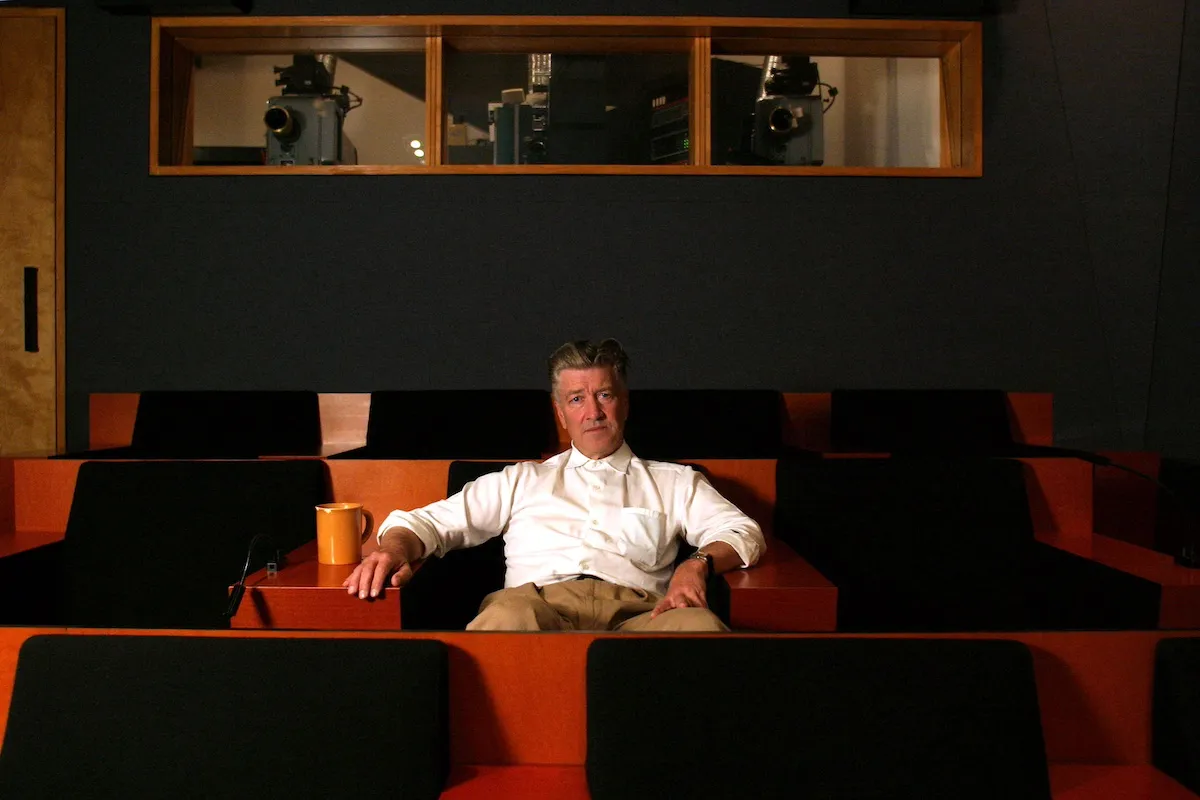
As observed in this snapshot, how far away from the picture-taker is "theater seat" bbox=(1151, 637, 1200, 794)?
102 cm

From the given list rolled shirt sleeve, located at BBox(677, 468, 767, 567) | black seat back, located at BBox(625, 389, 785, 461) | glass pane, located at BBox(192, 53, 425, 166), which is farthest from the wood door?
rolled shirt sleeve, located at BBox(677, 468, 767, 567)

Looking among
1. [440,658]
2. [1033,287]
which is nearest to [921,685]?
[440,658]

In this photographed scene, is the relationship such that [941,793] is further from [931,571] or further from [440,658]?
[931,571]

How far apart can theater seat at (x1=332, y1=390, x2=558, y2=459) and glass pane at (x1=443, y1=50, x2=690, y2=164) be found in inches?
47.5

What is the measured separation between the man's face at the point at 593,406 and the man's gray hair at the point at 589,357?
12 millimetres

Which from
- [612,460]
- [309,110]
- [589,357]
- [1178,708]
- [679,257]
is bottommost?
[1178,708]

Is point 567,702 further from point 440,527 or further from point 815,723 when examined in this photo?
point 440,527

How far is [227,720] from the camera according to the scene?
1.01 m

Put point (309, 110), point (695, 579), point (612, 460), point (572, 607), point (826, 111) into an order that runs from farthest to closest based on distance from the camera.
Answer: point (826, 111)
point (309, 110)
point (612, 460)
point (572, 607)
point (695, 579)

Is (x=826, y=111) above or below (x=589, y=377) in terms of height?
above

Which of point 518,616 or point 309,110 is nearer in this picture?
point 518,616

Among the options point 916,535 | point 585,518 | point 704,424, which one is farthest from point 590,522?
point 704,424

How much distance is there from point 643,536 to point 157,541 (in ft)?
4.01

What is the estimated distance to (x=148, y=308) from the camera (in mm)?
3939
